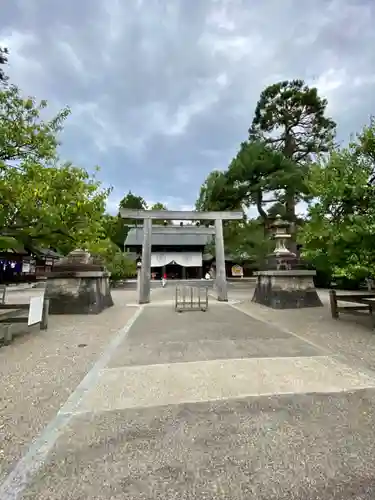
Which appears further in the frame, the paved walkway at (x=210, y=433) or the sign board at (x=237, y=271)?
the sign board at (x=237, y=271)

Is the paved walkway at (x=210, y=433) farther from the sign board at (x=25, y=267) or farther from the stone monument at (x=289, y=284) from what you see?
the sign board at (x=25, y=267)

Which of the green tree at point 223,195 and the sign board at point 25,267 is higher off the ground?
the green tree at point 223,195

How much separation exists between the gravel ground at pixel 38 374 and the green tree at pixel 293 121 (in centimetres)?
1567

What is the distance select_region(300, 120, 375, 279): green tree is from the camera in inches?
234

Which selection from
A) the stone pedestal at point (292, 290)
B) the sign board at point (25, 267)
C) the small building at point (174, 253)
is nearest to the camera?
Result: the stone pedestal at point (292, 290)

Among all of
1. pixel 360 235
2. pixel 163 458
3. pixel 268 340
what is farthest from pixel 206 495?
pixel 360 235

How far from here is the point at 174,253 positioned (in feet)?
108

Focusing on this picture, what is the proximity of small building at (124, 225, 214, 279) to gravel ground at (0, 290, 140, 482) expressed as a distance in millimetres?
24608

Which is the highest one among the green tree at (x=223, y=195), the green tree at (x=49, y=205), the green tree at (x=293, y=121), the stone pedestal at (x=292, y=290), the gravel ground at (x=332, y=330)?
the green tree at (x=293, y=121)

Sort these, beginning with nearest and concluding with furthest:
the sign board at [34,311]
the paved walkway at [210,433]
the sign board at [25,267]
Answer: the paved walkway at [210,433]
the sign board at [34,311]
the sign board at [25,267]

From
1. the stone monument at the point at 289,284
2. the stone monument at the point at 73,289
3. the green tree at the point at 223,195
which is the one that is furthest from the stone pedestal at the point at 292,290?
the green tree at the point at 223,195

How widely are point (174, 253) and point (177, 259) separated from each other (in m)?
0.81

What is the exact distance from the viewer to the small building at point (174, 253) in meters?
32.4

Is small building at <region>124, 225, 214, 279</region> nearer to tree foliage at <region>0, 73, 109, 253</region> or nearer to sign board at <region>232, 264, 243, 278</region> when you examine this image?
sign board at <region>232, 264, 243, 278</region>
